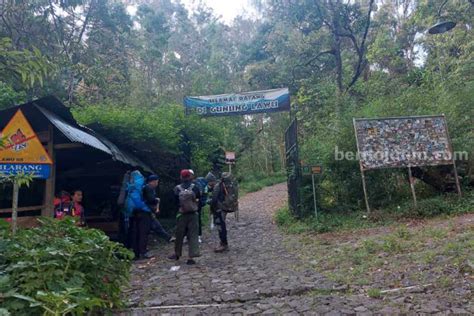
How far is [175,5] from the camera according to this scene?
37.1 m

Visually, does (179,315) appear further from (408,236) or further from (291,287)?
(408,236)

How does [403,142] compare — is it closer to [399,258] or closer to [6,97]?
[399,258]

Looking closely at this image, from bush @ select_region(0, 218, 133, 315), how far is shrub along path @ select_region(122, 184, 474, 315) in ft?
2.11

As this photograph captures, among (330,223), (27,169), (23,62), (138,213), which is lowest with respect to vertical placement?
(330,223)

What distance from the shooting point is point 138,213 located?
7.85 m

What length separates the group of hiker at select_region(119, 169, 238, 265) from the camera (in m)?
7.14

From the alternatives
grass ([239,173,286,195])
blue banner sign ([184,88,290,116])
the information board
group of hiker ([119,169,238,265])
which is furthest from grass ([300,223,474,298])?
grass ([239,173,286,195])

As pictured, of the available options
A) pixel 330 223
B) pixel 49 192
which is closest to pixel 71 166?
pixel 49 192

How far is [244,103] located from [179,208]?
244 inches

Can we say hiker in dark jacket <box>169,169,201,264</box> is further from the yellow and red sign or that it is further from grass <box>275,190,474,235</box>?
grass <box>275,190,474,235</box>

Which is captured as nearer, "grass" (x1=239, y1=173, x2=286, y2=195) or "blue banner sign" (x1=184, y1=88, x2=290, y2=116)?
"blue banner sign" (x1=184, y1=88, x2=290, y2=116)

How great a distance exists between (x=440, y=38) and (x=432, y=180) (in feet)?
45.8

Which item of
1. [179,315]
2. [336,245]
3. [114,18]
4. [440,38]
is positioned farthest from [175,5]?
[179,315]

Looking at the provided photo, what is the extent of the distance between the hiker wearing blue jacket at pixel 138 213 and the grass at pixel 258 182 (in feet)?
A: 54.6
